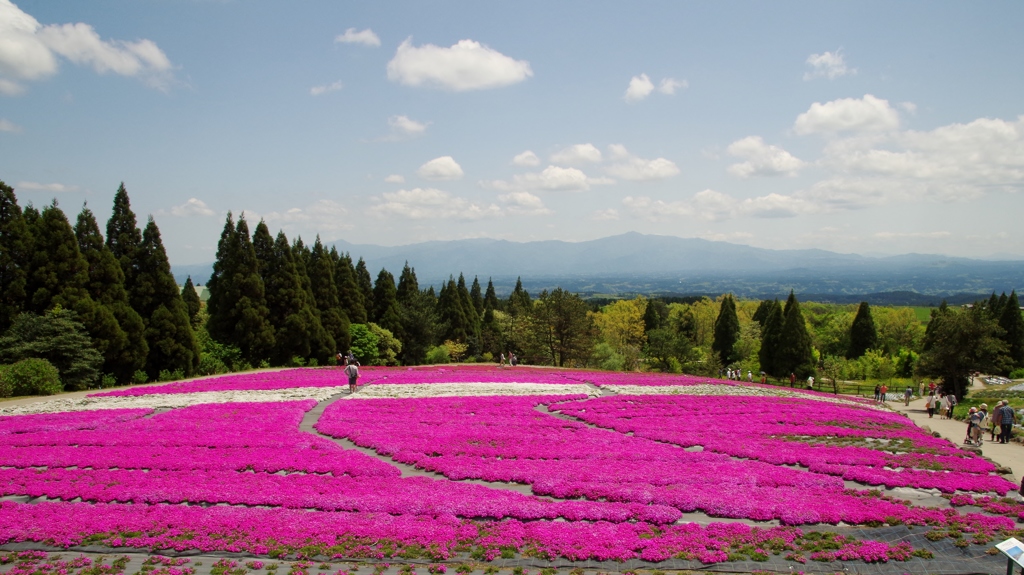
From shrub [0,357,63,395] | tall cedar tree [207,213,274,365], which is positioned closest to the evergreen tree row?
shrub [0,357,63,395]

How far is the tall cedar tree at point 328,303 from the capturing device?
52531mm

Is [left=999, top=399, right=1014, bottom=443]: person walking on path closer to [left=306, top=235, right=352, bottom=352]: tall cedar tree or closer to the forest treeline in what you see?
the forest treeline

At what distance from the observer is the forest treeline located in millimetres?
30938

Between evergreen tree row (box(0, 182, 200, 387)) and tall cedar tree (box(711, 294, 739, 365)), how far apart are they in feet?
251

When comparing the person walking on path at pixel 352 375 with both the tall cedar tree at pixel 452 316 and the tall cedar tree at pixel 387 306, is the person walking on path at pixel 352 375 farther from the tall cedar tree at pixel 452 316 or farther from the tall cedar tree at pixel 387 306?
the tall cedar tree at pixel 452 316

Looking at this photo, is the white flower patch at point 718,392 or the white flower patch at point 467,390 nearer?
the white flower patch at point 467,390

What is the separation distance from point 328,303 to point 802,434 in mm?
42980

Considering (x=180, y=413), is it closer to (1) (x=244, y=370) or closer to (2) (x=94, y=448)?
(2) (x=94, y=448)

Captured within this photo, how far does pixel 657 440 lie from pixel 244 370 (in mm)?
33357

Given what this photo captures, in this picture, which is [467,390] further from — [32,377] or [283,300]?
[283,300]

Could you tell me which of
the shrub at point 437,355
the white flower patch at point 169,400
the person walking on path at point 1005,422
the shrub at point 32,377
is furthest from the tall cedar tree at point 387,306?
the person walking on path at point 1005,422

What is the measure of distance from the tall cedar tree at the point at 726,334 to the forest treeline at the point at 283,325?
26 cm

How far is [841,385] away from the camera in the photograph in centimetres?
6912

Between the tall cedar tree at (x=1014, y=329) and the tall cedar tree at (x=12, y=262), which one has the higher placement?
the tall cedar tree at (x=12, y=262)
